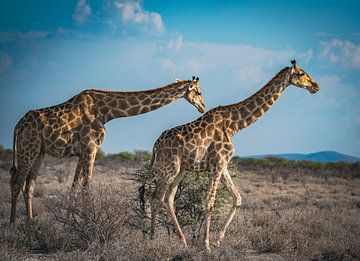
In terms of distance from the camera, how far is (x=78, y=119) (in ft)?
32.7

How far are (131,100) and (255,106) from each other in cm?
247

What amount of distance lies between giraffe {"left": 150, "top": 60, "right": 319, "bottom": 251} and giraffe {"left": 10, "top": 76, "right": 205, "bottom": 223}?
0.77 m

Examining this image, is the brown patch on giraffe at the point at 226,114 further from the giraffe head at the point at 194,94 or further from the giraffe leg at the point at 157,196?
the giraffe leg at the point at 157,196

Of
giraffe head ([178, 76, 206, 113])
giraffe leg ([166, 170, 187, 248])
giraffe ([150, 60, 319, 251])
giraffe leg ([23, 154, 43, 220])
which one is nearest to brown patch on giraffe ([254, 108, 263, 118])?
giraffe ([150, 60, 319, 251])

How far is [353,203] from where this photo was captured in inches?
716

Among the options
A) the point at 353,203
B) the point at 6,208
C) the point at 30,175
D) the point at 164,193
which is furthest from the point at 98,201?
the point at 353,203

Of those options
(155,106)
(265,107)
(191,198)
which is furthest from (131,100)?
(265,107)

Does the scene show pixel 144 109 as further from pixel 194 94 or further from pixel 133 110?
pixel 194 94

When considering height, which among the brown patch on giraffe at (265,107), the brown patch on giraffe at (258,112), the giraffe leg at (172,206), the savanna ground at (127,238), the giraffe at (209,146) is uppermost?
the brown patch on giraffe at (265,107)

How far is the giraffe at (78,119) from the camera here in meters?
9.93

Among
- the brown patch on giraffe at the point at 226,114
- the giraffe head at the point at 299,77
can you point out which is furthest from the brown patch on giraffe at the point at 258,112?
the giraffe head at the point at 299,77

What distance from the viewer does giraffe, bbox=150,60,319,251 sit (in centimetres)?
923

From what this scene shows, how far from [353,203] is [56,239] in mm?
12248

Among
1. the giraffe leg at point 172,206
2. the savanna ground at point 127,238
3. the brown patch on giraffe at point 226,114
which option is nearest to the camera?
the savanna ground at point 127,238
